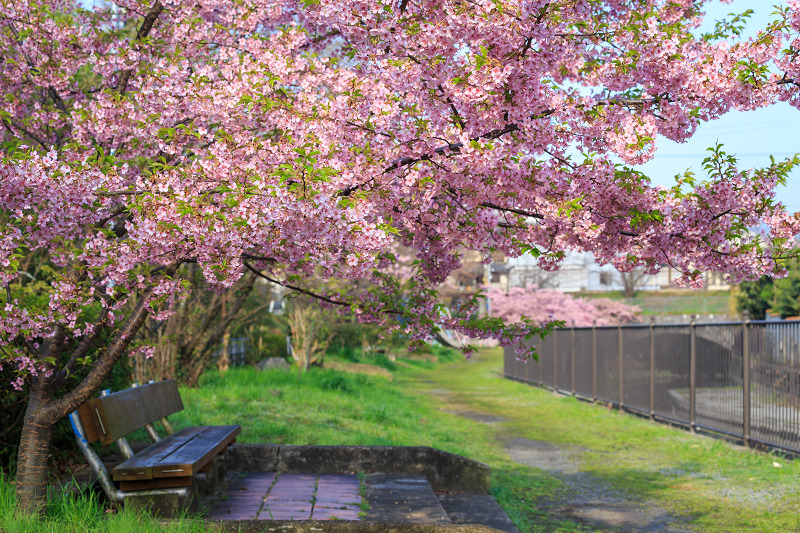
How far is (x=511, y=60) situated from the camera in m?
4.47

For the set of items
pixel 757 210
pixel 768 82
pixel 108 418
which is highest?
pixel 768 82

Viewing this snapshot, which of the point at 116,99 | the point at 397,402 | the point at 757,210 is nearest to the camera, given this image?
the point at 757,210

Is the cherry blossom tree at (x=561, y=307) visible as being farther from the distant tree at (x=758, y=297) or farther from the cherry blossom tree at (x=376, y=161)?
the cherry blossom tree at (x=376, y=161)

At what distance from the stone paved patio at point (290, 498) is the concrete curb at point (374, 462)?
7.0 inches

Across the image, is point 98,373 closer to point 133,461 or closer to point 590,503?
point 133,461

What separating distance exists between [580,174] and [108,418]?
3676mm

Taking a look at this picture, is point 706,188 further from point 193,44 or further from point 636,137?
point 193,44

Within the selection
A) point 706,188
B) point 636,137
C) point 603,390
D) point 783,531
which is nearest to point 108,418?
point 636,137

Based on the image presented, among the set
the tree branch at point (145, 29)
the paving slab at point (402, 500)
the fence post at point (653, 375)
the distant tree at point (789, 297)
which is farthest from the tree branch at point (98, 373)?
the distant tree at point (789, 297)

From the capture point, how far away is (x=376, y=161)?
4.93 m

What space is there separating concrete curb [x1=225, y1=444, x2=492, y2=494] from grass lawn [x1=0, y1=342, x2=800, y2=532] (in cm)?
42

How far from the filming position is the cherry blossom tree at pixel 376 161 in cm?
446

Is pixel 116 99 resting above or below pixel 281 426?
above

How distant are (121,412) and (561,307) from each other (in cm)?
3313
